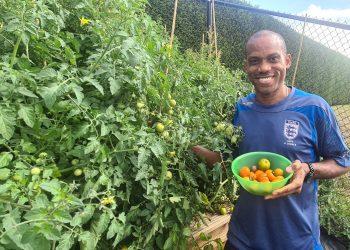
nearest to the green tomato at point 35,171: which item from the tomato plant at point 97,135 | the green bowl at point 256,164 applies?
the tomato plant at point 97,135

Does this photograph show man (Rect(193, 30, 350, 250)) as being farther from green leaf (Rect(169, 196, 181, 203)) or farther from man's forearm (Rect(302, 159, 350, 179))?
green leaf (Rect(169, 196, 181, 203))

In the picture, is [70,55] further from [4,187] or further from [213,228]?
[213,228]

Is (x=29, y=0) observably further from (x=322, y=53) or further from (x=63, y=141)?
(x=322, y=53)

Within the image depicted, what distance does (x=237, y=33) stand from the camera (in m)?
7.80

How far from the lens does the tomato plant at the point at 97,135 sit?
1555 mm

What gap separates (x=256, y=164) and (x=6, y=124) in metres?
1.18

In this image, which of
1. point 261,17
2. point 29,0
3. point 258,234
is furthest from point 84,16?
point 261,17

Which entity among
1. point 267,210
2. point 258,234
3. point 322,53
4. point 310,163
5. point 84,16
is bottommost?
point 322,53

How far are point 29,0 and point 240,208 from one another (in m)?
1.55

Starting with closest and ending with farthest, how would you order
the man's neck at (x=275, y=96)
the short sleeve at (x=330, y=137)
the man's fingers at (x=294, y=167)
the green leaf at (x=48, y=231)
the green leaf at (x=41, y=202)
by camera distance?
the green leaf at (x=48, y=231) < the green leaf at (x=41, y=202) < the man's fingers at (x=294, y=167) < the short sleeve at (x=330, y=137) < the man's neck at (x=275, y=96)

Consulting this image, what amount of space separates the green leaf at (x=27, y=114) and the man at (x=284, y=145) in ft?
3.46

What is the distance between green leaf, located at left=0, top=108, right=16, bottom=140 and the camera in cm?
154

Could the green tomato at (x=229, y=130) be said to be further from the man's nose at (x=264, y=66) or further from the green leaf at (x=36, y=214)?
the green leaf at (x=36, y=214)

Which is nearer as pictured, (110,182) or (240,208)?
(110,182)
